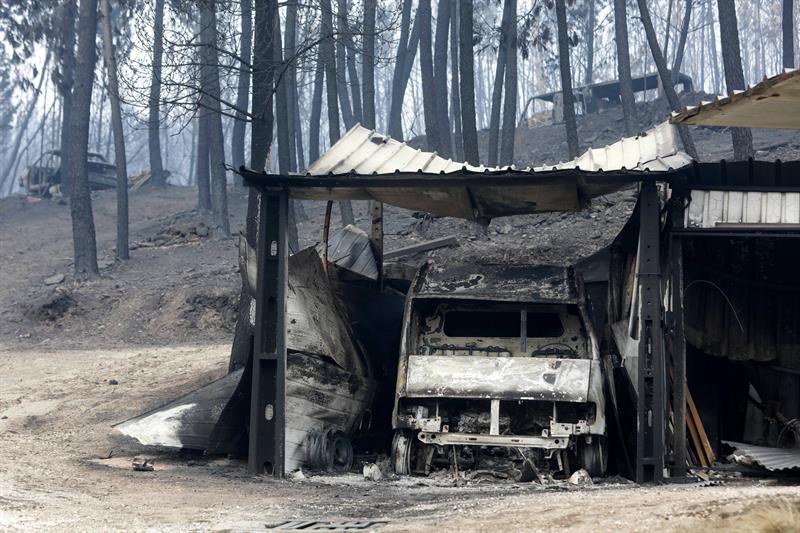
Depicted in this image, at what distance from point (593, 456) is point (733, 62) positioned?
1292cm

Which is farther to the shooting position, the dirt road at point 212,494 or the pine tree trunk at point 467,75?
the pine tree trunk at point 467,75

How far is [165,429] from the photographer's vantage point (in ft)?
38.1

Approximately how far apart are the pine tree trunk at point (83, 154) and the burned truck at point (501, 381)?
644 inches

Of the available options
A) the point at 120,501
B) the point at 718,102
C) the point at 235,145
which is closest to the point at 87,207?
the point at 235,145

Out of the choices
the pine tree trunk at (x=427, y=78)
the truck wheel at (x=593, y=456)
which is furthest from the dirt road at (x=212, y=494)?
the pine tree trunk at (x=427, y=78)

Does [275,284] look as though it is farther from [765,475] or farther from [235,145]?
[235,145]

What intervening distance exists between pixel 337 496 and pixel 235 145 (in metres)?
31.4

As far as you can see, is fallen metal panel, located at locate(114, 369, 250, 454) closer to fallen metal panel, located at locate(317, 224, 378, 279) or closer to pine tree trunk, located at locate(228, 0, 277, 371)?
fallen metal panel, located at locate(317, 224, 378, 279)

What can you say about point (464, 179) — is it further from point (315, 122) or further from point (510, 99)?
point (315, 122)

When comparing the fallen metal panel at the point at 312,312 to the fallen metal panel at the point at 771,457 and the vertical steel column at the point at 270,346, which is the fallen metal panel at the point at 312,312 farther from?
the fallen metal panel at the point at 771,457

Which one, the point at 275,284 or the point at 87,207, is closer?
the point at 275,284

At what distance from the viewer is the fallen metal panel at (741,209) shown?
10.9m

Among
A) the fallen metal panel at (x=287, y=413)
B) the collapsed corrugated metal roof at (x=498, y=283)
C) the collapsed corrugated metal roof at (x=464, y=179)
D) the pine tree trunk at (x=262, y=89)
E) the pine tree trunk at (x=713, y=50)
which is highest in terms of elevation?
the pine tree trunk at (x=713, y=50)

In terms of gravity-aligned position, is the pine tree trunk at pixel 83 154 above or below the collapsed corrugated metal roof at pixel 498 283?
above
